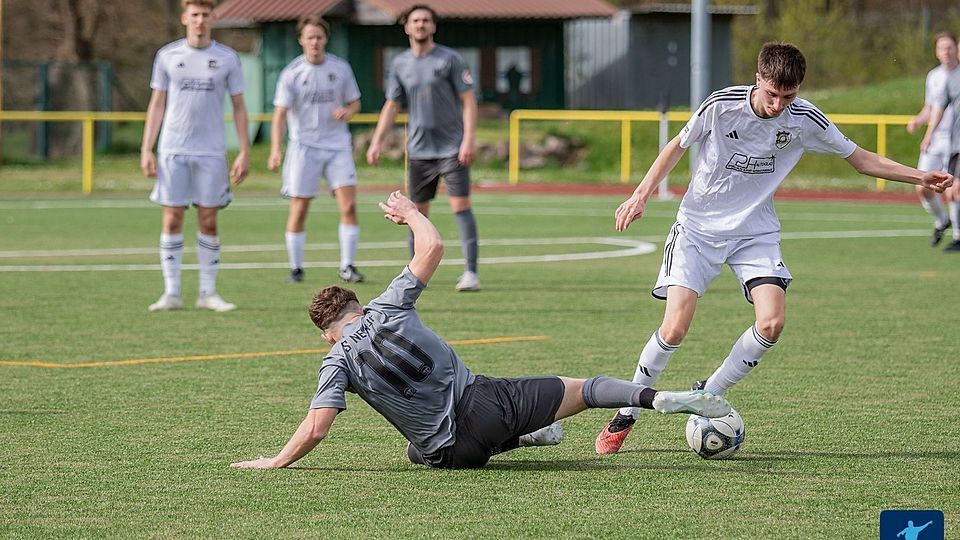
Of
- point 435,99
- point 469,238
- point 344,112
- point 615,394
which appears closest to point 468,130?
point 435,99

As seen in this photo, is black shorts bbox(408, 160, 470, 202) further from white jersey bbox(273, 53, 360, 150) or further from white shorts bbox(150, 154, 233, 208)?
white shorts bbox(150, 154, 233, 208)

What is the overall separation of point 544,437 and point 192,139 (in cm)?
592

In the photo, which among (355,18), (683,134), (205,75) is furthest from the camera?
(355,18)

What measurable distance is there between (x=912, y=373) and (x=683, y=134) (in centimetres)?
272

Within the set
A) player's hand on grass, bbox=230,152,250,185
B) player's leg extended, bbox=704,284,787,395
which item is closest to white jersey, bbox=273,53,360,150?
player's hand on grass, bbox=230,152,250,185

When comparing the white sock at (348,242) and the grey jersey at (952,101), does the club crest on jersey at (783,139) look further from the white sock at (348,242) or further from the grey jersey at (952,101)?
the grey jersey at (952,101)

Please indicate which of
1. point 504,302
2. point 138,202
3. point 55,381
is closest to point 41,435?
point 55,381

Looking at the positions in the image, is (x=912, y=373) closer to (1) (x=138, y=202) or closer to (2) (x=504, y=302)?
(2) (x=504, y=302)

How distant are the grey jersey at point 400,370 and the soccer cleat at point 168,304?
585 centimetres

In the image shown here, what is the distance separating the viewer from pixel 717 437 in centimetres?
659

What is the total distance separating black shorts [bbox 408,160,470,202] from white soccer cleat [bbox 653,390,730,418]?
736cm

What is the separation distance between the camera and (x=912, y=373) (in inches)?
352

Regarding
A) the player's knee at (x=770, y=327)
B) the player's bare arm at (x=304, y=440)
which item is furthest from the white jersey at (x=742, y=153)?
the player's bare arm at (x=304, y=440)

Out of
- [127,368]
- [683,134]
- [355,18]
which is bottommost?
[127,368]
